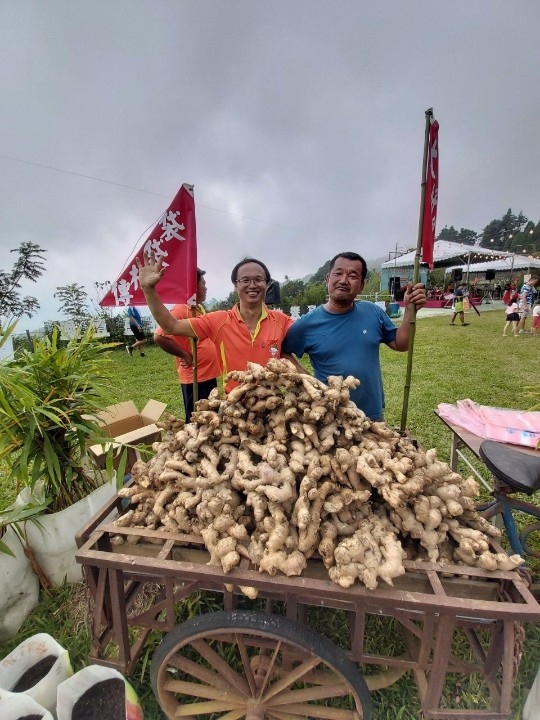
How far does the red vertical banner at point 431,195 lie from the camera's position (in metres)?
2.71

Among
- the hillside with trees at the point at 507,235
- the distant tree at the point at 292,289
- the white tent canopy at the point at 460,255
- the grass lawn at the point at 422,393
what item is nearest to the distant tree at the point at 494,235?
the hillside with trees at the point at 507,235

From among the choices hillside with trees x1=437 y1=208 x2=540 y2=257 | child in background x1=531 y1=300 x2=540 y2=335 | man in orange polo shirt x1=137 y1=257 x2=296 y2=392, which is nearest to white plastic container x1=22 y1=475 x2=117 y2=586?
man in orange polo shirt x1=137 y1=257 x2=296 y2=392

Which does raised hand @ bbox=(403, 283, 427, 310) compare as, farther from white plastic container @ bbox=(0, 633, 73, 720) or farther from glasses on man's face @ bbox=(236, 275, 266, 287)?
white plastic container @ bbox=(0, 633, 73, 720)

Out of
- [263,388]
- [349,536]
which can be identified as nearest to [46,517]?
[263,388]

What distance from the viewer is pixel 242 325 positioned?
2.89 meters

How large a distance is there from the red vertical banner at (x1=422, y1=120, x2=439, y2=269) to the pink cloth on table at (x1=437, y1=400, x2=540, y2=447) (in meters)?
1.51

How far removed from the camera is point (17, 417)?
2.33 m

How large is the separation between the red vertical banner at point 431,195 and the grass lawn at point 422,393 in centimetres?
210

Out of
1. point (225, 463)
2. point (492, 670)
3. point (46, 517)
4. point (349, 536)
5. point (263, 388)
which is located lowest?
point (492, 670)

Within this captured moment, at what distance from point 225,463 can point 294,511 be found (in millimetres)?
471

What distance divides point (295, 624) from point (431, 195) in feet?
9.98

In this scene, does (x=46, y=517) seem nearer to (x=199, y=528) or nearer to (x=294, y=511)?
(x=199, y=528)

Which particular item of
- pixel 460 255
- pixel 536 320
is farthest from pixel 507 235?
pixel 536 320

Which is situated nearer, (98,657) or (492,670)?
Answer: (492,670)
